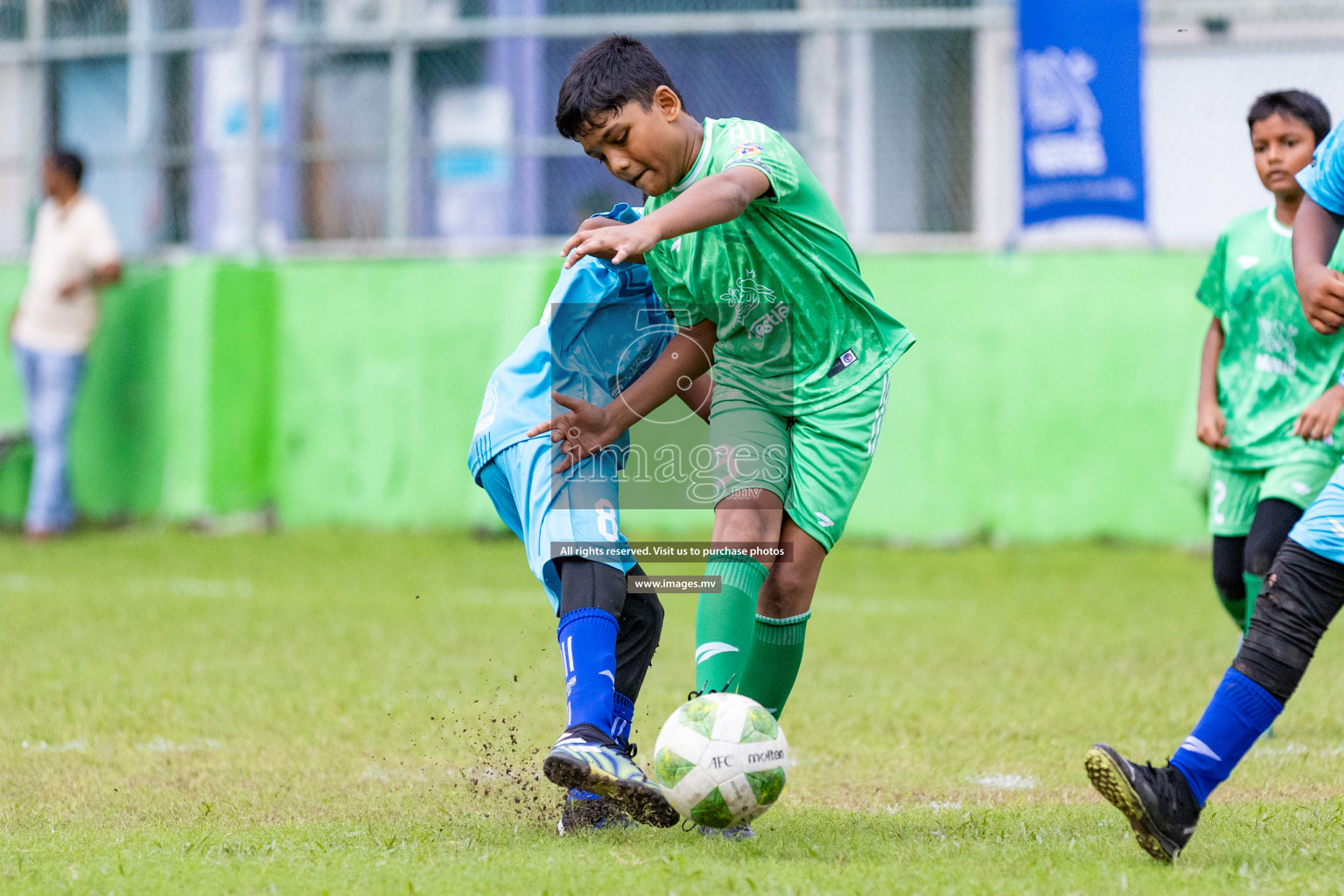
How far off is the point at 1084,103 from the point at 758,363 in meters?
6.71

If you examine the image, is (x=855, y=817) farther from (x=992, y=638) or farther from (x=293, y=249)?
(x=293, y=249)

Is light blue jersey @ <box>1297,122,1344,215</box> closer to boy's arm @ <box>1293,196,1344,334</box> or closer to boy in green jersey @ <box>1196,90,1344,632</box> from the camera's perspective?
boy's arm @ <box>1293,196,1344,334</box>

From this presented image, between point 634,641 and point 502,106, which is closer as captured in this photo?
point 634,641

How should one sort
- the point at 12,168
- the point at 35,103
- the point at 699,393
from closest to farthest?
the point at 699,393 < the point at 35,103 < the point at 12,168

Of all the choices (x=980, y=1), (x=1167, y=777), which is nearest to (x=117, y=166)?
(x=980, y=1)

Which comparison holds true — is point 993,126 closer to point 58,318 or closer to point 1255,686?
point 58,318

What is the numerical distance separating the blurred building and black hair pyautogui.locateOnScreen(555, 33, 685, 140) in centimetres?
687

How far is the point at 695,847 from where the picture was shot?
339 cm

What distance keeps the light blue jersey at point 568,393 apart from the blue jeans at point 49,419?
8019 mm

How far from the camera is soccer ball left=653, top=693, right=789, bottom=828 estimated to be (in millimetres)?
3328

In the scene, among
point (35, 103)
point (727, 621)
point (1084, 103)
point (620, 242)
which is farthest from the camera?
point (35, 103)

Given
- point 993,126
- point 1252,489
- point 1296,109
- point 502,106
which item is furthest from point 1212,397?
point 502,106

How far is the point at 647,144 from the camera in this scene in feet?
11.5

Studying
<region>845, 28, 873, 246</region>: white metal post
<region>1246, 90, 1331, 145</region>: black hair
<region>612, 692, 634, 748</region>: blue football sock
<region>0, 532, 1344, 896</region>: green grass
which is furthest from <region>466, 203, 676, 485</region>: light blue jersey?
<region>845, 28, 873, 246</region>: white metal post
